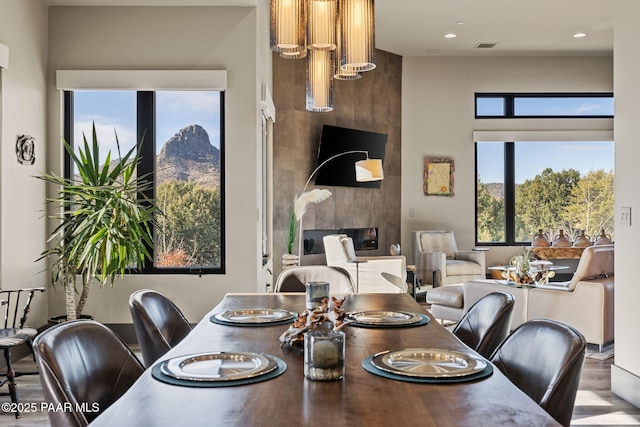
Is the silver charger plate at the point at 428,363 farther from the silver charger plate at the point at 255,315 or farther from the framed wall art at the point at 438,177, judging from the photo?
the framed wall art at the point at 438,177

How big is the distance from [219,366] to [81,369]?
441mm

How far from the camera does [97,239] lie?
449 centimetres

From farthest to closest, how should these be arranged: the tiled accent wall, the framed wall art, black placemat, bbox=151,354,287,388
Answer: the framed wall art, the tiled accent wall, black placemat, bbox=151,354,287,388

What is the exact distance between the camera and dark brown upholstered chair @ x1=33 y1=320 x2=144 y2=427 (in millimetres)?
1582

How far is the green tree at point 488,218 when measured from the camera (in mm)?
9945

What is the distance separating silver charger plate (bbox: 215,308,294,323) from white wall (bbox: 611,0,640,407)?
7.59ft

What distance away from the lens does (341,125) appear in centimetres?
876

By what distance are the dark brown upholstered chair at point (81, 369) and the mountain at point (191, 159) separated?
11.3ft

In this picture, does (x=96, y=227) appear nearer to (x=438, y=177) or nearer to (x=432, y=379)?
(x=432, y=379)

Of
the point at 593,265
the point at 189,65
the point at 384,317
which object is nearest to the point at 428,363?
the point at 384,317

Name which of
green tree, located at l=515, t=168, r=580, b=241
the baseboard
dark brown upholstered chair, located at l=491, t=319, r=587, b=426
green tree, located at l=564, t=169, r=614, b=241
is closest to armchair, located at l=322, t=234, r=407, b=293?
green tree, located at l=515, t=168, r=580, b=241

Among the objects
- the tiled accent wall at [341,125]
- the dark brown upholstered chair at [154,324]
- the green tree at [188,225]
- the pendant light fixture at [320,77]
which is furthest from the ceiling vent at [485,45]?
the dark brown upholstered chair at [154,324]

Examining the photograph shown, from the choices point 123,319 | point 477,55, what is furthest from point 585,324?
point 477,55

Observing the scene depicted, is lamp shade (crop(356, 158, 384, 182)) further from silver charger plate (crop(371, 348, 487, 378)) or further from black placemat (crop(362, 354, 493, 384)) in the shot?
black placemat (crop(362, 354, 493, 384))
